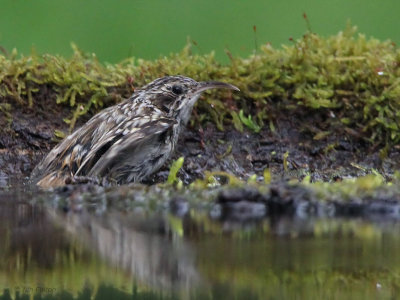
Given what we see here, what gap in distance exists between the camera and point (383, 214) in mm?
4508

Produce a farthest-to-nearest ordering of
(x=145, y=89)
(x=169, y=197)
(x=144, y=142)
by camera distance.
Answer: (x=145, y=89), (x=144, y=142), (x=169, y=197)

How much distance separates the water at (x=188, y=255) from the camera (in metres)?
3.09

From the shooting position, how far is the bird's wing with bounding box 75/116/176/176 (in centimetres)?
626

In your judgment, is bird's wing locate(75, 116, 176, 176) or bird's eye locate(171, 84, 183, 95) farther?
Answer: bird's eye locate(171, 84, 183, 95)

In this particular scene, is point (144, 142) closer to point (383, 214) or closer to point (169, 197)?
point (169, 197)

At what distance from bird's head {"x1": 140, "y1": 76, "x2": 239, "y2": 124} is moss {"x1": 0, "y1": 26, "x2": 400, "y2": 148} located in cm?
33

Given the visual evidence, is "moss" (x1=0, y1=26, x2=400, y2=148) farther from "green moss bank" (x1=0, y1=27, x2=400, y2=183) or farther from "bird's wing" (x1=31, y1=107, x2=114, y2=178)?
"bird's wing" (x1=31, y1=107, x2=114, y2=178)

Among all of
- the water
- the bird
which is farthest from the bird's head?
the water

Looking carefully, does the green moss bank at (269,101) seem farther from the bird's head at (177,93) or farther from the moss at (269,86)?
the bird's head at (177,93)

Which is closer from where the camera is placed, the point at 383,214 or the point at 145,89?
the point at 383,214

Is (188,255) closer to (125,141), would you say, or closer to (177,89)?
(125,141)

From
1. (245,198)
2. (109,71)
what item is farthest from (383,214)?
(109,71)

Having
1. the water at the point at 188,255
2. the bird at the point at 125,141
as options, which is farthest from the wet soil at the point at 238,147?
the water at the point at 188,255

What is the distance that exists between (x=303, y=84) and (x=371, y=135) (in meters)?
0.74
